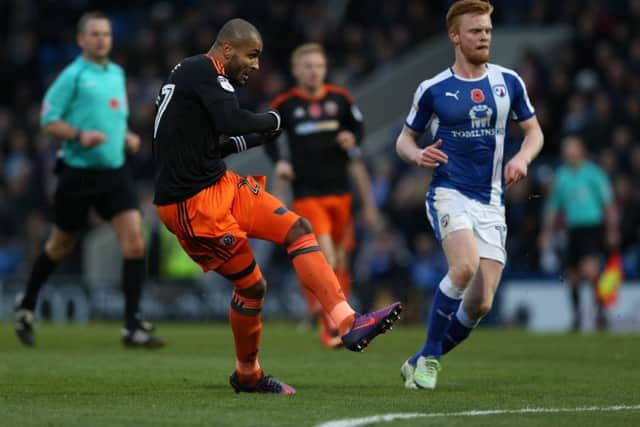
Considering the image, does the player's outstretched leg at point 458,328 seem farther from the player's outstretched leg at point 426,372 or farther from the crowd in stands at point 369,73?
the crowd in stands at point 369,73

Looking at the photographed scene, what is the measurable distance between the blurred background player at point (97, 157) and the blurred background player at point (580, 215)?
6225 millimetres

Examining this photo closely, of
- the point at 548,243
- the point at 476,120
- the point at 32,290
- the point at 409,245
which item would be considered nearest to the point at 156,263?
the point at 409,245

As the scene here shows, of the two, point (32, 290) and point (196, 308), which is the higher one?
point (32, 290)

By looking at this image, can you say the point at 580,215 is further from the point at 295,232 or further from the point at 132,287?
the point at 295,232

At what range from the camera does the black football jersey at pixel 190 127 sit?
749 cm

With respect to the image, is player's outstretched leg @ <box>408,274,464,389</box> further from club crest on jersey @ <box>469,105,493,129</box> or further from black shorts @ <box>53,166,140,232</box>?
black shorts @ <box>53,166,140,232</box>

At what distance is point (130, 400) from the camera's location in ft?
24.5

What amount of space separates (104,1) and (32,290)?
1853cm

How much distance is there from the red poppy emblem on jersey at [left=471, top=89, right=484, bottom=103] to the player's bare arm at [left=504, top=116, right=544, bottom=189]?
0.38 meters

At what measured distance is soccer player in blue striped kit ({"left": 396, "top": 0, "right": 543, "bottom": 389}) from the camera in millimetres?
8422

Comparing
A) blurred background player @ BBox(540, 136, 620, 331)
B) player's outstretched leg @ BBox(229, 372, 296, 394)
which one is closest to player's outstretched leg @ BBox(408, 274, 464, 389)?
player's outstretched leg @ BBox(229, 372, 296, 394)

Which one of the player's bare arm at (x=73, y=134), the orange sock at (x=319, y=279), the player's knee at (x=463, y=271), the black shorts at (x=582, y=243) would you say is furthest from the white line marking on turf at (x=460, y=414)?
the black shorts at (x=582, y=243)

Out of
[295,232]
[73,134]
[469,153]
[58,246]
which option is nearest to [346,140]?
[73,134]

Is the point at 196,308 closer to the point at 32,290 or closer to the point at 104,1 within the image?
the point at 32,290
